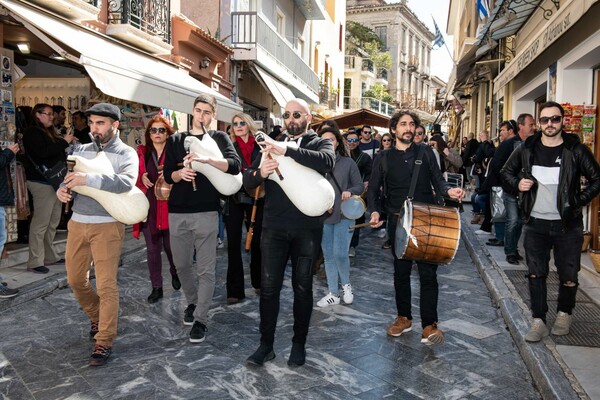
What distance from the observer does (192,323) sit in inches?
204

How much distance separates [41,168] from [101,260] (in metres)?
3.16

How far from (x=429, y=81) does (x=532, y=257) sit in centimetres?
6803

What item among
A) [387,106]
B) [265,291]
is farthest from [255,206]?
[387,106]

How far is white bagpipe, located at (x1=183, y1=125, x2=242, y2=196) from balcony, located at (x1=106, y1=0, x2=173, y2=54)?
20.1 ft

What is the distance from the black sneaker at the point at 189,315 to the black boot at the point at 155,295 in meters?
0.80

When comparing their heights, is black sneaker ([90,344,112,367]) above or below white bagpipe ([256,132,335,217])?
below

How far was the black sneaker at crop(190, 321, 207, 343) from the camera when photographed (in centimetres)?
471

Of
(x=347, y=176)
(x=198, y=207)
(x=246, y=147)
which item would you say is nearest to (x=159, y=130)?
(x=246, y=147)

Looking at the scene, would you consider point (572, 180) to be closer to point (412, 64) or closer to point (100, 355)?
point (100, 355)

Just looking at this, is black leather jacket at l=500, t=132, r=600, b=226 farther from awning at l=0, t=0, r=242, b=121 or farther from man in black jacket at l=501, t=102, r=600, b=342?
awning at l=0, t=0, r=242, b=121

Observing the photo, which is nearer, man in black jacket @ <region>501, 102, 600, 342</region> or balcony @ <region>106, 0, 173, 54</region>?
man in black jacket @ <region>501, 102, 600, 342</region>

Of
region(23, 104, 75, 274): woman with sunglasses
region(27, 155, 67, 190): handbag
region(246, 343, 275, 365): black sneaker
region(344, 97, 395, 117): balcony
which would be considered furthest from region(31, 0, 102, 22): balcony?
region(344, 97, 395, 117): balcony

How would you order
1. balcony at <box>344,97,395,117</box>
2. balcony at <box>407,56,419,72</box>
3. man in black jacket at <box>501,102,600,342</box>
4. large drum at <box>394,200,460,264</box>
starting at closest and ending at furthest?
large drum at <box>394,200,460,264</box>, man in black jacket at <box>501,102,600,342</box>, balcony at <box>344,97,395,117</box>, balcony at <box>407,56,419,72</box>

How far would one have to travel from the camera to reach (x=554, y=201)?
183 inches
